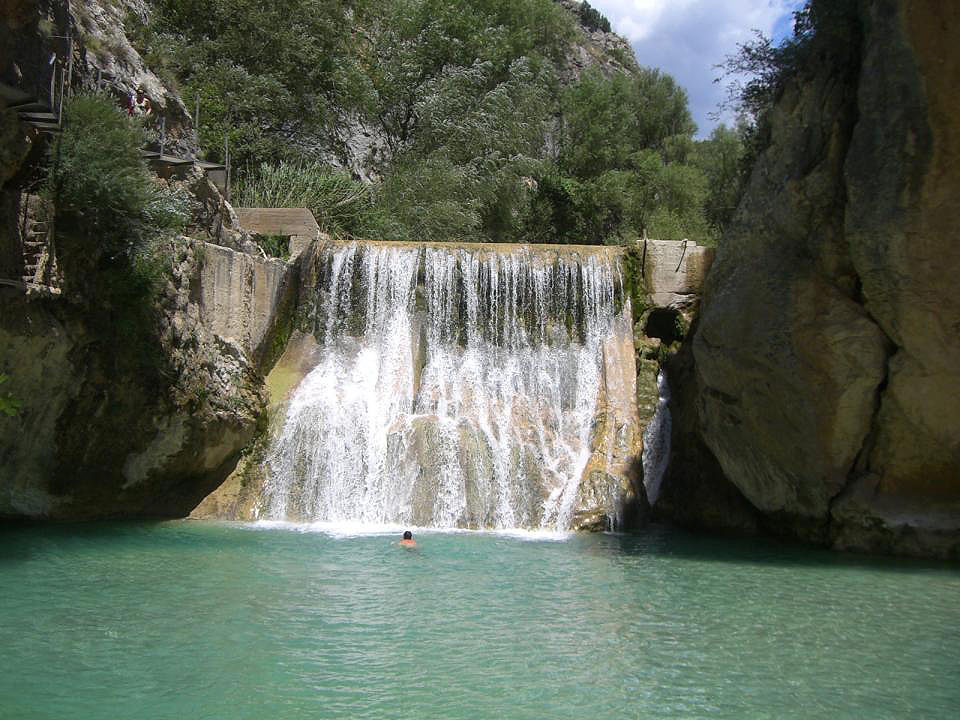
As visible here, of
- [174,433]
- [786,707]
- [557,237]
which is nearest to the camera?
[786,707]

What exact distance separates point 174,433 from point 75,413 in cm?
145

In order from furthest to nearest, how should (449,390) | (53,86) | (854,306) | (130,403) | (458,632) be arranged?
(449,390) → (130,403) → (854,306) → (53,86) → (458,632)

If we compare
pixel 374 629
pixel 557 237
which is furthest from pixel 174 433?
pixel 557 237

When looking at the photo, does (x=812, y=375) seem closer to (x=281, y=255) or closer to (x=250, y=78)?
(x=281, y=255)

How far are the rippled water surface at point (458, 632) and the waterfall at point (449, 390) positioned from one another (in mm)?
2534

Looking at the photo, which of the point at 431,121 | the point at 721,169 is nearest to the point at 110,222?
the point at 431,121

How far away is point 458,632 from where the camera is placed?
7750 mm

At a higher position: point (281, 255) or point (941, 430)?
point (281, 255)

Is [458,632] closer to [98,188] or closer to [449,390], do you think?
[98,188]

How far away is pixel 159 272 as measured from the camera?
1299cm

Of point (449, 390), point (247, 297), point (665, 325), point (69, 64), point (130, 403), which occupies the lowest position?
point (130, 403)

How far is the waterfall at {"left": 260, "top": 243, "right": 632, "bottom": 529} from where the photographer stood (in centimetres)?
1420

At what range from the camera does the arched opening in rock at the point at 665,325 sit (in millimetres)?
16688

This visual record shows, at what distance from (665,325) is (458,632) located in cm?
1034
